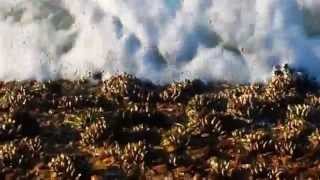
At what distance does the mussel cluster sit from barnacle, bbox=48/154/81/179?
1.1 inches

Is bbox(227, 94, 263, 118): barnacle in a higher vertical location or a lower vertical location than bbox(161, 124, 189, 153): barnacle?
higher

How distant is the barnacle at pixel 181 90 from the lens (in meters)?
25.8

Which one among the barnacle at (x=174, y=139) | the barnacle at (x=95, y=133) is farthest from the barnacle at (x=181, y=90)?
the barnacle at (x=95, y=133)

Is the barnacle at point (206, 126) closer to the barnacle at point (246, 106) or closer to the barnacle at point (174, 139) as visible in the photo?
the barnacle at point (174, 139)

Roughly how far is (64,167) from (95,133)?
2.34 metres

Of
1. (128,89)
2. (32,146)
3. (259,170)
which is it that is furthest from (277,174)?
(128,89)

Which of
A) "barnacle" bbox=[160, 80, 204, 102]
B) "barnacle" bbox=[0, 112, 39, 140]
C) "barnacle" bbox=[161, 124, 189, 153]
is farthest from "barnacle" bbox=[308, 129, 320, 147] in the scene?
"barnacle" bbox=[0, 112, 39, 140]

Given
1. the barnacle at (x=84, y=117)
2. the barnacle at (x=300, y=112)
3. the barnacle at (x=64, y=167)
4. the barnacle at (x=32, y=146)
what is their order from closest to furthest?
the barnacle at (x=64, y=167)
the barnacle at (x=32, y=146)
the barnacle at (x=300, y=112)
the barnacle at (x=84, y=117)

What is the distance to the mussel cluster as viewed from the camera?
1978 cm

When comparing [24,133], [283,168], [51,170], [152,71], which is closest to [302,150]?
[283,168]

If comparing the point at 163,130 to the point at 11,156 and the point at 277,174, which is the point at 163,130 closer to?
the point at 11,156

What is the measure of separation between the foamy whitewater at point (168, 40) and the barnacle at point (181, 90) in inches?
51.6

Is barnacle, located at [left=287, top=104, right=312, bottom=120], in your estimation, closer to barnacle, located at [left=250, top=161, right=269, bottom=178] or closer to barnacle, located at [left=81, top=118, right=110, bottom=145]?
barnacle, located at [left=250, top=161, right=269, bottom=178]

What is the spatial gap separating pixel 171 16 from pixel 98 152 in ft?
35.8
